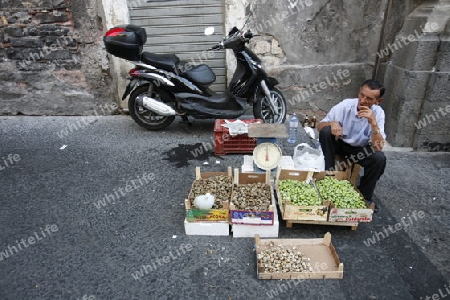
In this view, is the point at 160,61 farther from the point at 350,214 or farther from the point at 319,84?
A: the point at 350,214

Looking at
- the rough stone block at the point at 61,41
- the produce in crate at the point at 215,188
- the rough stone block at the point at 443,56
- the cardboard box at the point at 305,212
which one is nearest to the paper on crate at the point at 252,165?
the produce in crate at the point at 215,188

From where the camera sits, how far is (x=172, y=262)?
260cm

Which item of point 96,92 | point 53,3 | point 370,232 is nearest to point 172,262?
point 370,232

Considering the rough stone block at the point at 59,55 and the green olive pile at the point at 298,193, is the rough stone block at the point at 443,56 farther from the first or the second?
the rough stone block at the point at 59,55

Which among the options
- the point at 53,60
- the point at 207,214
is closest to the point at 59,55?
the point at 53,60

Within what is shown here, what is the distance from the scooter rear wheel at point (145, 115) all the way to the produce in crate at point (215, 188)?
6.82 ft

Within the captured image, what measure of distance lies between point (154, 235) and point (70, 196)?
128 centimetres

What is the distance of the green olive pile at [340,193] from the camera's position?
2.81 metres

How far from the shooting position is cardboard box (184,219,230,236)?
2805mm

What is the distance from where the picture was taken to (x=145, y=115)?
5059 mm

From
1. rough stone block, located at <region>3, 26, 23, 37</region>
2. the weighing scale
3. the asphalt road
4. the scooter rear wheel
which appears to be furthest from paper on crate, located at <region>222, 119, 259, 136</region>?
rough stone block, located at <region>3, 26, 23, 37</region>

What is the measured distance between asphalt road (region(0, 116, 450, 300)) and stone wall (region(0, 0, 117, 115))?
157cm

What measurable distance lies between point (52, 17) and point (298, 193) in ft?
16.8

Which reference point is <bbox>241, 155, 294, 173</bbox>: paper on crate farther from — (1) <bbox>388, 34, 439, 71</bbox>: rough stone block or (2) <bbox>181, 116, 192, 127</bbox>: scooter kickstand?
(1) <bbox>388, 34, 439, 71</bbox>: rough stone block
